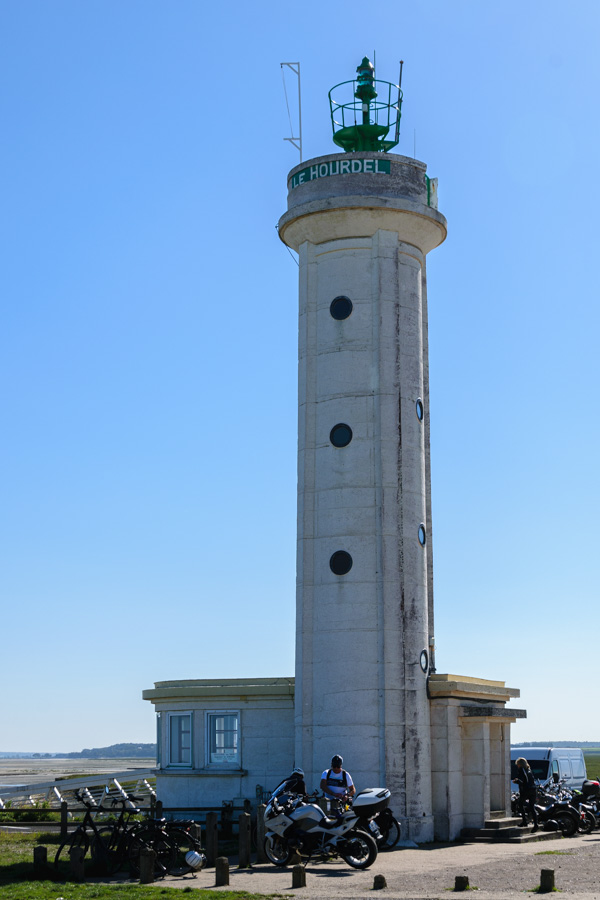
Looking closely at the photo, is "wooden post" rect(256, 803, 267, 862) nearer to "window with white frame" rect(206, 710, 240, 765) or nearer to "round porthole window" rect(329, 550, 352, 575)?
"round porthole window" rect(329, 550, 352, 575)

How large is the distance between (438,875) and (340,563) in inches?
389

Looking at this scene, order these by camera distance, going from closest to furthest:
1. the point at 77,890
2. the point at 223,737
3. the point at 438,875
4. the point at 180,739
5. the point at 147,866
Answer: the point at 77,890
the point at 147,866
the point at 438,875
the point at 223,737
the point at 180,739

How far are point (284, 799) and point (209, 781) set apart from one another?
788 cm

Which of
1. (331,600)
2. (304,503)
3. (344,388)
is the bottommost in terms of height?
(331,600)

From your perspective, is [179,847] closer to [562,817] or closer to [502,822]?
[502,822]

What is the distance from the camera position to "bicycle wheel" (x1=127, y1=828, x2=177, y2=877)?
23.5 meters

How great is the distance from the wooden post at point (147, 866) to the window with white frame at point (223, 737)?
10.2 metres

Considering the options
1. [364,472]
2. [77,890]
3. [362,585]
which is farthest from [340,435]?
[77,890]

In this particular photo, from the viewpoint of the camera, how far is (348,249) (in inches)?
1287

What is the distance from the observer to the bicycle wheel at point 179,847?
77.4ft

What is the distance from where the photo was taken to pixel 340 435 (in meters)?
31.6

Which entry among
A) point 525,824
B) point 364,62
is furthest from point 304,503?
point 364,62

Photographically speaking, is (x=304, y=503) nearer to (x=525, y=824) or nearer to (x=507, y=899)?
(x=525, y=824)

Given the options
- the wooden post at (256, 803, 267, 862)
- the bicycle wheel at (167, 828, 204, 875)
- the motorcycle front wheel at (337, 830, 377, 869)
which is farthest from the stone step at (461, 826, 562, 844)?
the bicycle wheel at (167, 828, 204, 875)
